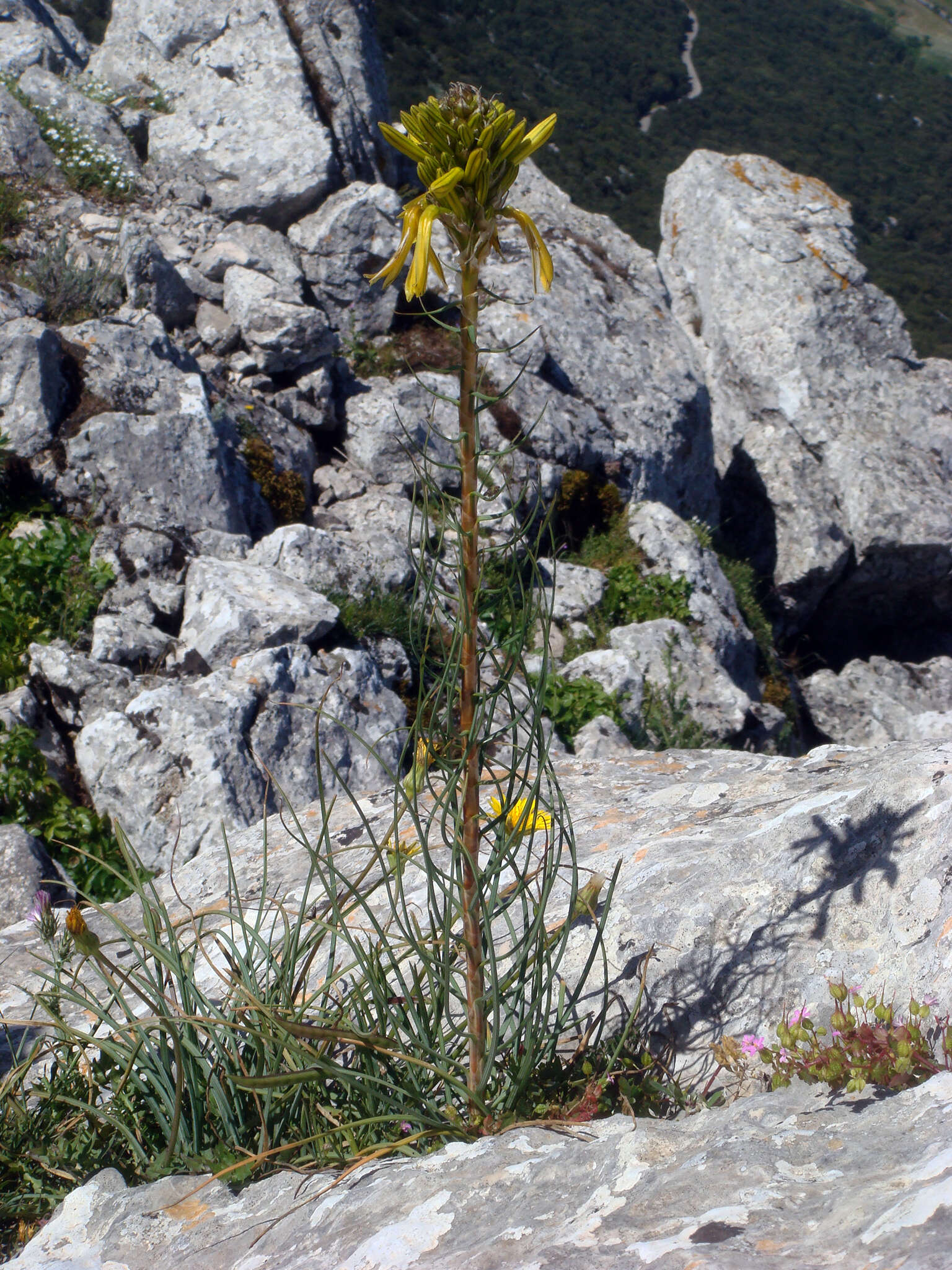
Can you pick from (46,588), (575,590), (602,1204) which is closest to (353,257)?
(575,590)

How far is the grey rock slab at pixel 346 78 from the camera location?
416 inches

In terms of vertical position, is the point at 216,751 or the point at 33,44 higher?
the point at 33,44

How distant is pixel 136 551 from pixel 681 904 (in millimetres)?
4767

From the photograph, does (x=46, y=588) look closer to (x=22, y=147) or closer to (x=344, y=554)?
(x=344, y=554)

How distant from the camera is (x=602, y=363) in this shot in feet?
35.1

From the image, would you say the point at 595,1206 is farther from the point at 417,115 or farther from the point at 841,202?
the point at 841,202

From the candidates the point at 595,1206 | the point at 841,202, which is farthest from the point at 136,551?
the point at 841,202

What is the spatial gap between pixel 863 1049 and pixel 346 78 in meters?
12.6

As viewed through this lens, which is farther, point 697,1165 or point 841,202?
point 841,202

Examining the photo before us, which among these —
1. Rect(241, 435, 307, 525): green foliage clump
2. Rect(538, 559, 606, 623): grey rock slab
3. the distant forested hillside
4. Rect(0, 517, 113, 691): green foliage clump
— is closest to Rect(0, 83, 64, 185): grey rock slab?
Rect(241, 435, 307, 525): green foliage clump

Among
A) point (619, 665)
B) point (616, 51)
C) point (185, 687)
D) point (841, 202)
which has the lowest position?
point (619, 665)

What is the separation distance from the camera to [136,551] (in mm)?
5953

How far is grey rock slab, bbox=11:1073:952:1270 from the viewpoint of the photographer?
1281 millimetres

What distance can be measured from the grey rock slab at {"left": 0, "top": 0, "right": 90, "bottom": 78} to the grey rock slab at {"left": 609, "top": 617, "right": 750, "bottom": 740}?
1035cm
